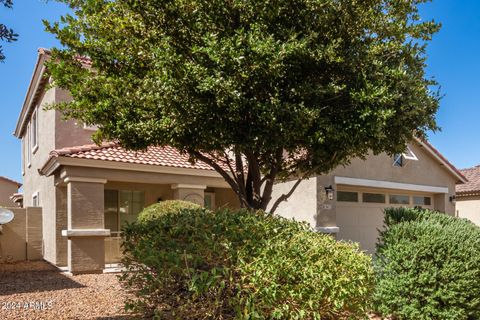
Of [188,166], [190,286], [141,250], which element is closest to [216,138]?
[141,250]

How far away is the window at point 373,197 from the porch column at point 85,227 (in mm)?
9093

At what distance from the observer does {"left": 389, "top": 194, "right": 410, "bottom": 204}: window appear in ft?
53.0

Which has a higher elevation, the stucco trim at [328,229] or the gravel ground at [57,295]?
the stucco trim at [328,229]

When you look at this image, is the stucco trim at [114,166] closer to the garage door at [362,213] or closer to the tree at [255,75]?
the tree at [255,75]

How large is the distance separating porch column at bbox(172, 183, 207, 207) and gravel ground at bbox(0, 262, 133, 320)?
3.49 metres

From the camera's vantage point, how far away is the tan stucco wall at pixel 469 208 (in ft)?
76.7

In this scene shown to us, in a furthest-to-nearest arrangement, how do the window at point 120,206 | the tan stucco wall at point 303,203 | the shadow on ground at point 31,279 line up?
1. the window at point 120,206
2. the tan stucco wall at point 303,203
3. the shadow on ground at point 31,279

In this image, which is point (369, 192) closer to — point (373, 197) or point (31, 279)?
point (373, 197)

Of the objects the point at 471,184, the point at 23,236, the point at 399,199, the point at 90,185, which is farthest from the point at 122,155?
the point at 471,184

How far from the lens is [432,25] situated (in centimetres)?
734

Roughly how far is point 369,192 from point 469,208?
12.3m

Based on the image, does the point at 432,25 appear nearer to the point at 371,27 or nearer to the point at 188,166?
the point at 371,27

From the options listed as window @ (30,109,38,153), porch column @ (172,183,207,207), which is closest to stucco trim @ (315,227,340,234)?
porch column @ (172,183,207,207)

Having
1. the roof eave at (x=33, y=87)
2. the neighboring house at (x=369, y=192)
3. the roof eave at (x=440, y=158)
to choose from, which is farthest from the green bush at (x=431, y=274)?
the roof eave at (x=33, y=87)
